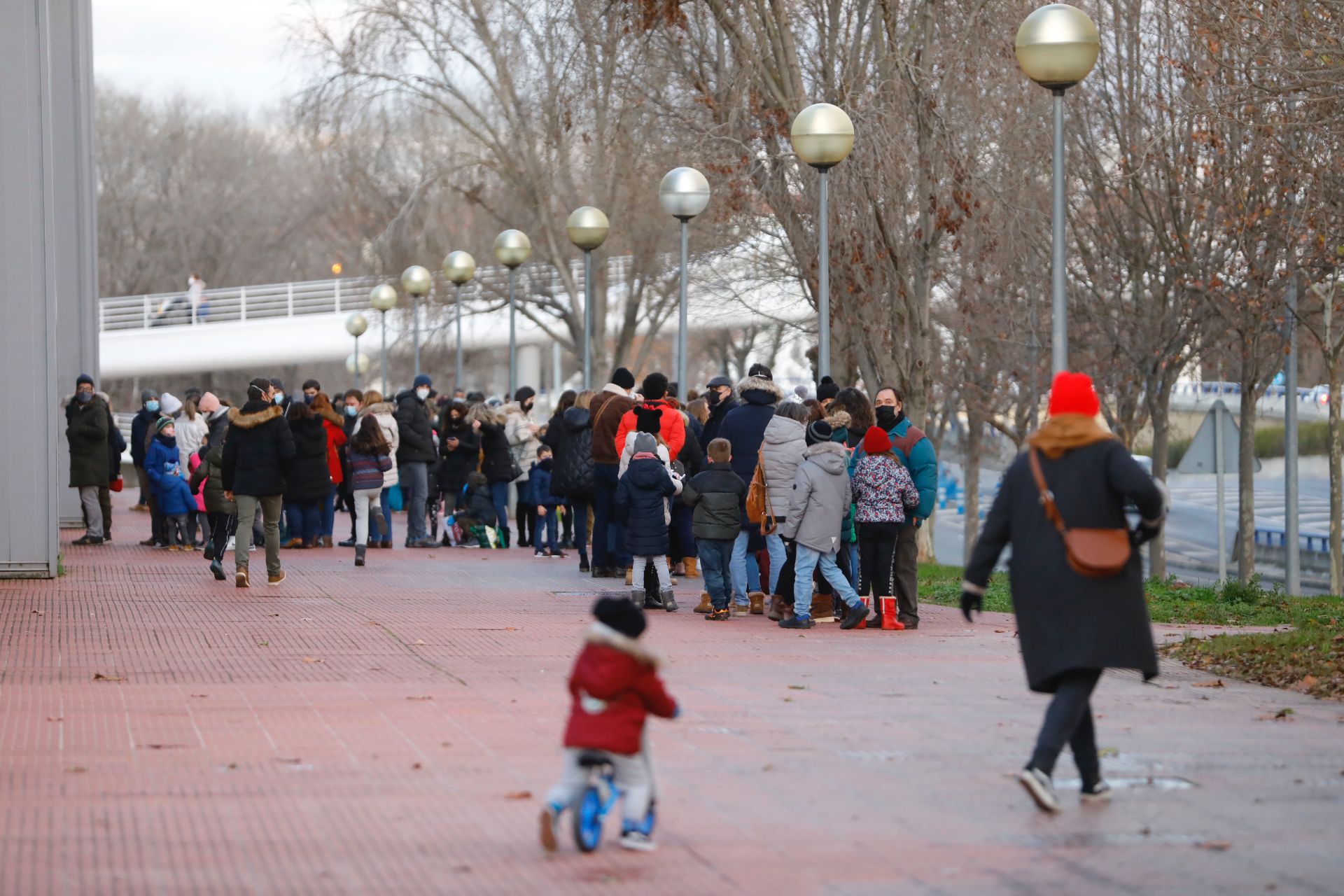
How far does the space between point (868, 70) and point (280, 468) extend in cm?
1073

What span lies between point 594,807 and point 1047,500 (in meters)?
2.20

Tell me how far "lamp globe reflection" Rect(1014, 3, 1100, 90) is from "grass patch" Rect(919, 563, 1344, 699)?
366cm

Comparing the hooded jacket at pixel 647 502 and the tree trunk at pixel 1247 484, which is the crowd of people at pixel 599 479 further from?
the tree trunk at pixel 1247 484

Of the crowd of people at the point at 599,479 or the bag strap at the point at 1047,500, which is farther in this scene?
the crowd of people at the point at 599,479

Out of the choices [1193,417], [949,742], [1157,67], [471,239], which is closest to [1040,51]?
[949,742]

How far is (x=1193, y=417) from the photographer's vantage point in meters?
71.0

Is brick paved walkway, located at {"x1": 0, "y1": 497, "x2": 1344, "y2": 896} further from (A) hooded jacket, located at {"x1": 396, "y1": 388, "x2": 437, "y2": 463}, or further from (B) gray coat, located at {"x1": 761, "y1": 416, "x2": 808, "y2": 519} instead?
(A) hooded jacket, located at {"x1": 396, "y1": 388, "x2": 437, "y2": 463}

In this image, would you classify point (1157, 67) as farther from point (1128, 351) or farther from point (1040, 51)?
point (1040, 51)

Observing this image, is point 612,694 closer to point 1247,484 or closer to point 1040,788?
point 1040,788

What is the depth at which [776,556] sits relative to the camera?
14086 mm

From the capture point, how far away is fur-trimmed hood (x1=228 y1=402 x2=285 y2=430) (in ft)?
51.9

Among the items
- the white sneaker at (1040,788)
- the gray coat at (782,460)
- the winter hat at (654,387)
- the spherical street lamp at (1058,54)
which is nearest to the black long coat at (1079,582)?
the white sneaker at (1040,788)

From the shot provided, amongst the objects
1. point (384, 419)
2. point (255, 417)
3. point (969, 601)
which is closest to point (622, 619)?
point (969, 601)

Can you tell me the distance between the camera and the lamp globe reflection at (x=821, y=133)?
53.0ft
